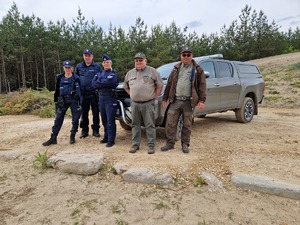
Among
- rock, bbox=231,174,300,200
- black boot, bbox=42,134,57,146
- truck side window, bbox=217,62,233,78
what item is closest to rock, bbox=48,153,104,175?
black boot, bbox=42,134,57,146

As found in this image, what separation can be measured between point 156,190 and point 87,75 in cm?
296

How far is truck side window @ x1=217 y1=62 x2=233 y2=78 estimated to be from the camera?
6.85 meters

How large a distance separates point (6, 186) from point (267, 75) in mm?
17155

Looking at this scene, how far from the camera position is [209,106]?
638 centimetres

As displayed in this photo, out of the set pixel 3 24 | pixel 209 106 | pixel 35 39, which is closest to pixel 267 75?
pixel 209 106

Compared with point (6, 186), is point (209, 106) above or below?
above

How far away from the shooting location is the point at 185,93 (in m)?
4.66

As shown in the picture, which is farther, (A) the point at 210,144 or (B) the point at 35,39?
(B) the point at 35,39

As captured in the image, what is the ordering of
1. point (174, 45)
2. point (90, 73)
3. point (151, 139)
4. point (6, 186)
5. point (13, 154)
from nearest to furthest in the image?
1. point (6, 186)
2. point (151, 139)
3. point (13, 154)
4. point (90, 73)
5. point (174, 45)

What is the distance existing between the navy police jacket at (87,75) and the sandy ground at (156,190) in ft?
3.63

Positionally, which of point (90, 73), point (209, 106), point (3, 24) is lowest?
point (209, 106)

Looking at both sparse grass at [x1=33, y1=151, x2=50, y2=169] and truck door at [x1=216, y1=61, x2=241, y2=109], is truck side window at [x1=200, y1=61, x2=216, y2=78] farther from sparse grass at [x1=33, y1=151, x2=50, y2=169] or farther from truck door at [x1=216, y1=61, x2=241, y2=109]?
sparse grass at [x1=33, y1=151, x2=50, y2=169]

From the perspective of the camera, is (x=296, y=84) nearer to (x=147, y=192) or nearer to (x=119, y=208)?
(x=147, y=192)

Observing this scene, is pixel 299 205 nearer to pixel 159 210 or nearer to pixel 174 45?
pixel 159 210
